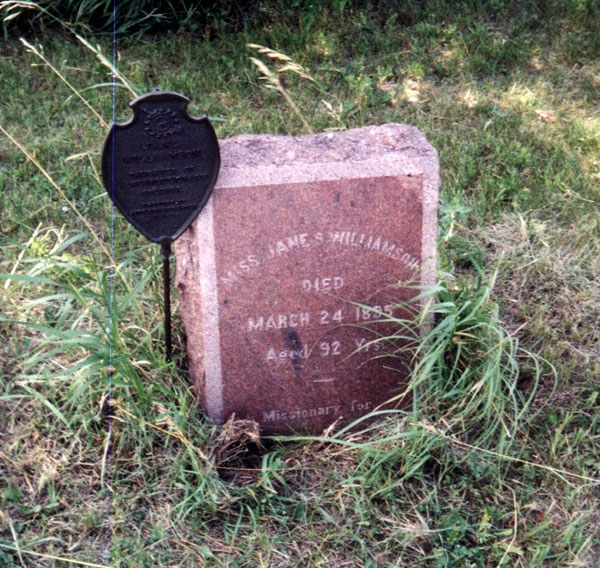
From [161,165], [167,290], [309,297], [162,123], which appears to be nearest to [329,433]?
[309,297]

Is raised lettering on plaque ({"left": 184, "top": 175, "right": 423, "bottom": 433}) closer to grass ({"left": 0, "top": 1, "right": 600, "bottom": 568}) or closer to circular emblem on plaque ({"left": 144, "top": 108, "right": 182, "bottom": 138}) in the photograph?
grass ({"left": 0, "top": 1, "right": 600, "bottom": 568})

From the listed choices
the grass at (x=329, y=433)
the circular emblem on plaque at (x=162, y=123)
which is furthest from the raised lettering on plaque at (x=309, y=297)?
the circular emblem on plaque at (x=162, y=123)

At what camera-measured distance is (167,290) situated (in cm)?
277

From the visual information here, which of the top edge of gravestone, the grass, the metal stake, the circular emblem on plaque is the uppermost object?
the circular emblem on plaque

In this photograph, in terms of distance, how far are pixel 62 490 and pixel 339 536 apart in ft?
2.88

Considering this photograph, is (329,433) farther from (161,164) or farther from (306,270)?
(161,164)

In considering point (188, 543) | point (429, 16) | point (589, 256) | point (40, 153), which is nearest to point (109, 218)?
point (40, 153)

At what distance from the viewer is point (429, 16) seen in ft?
17.2

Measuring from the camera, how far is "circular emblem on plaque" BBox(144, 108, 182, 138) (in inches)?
98.9

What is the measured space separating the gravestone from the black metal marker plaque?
0.07m

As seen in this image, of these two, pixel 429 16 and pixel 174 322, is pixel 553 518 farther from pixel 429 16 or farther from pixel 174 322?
pixel 429 16

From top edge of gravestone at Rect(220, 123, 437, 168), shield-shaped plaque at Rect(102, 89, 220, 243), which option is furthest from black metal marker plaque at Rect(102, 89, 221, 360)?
top edge of gravestone at Rect(220, 123, 437, 168)

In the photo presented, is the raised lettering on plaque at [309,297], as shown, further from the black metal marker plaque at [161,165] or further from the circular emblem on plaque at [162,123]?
the circular emblem on plaque at [162,123]

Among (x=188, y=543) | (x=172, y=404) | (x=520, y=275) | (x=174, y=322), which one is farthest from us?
(x=520, y=275)
